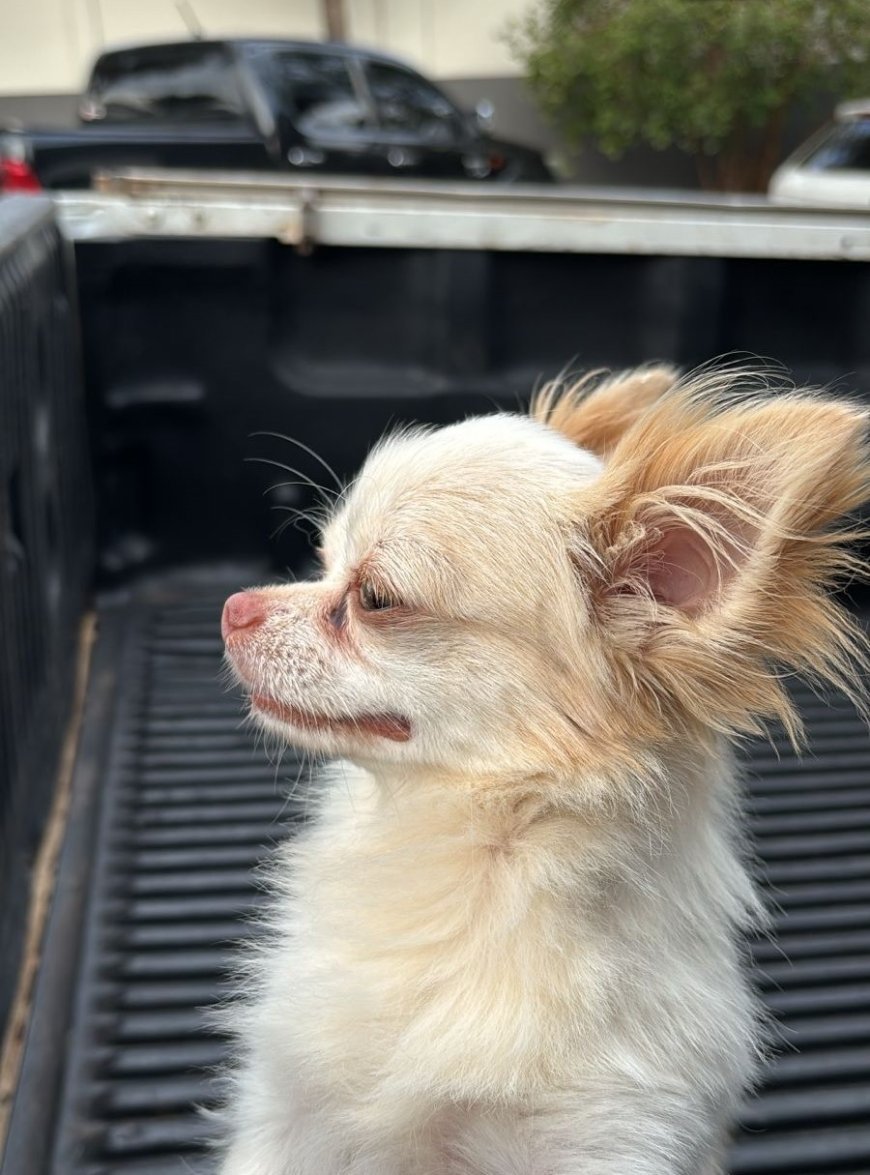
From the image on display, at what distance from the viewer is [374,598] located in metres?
1.76

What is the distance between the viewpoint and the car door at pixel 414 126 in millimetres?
10266

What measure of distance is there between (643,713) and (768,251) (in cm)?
191

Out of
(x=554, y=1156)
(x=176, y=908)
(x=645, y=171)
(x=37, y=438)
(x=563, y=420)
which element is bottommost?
(x=645, y=171)

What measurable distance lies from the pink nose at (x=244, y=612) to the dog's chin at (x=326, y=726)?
11 centimetres

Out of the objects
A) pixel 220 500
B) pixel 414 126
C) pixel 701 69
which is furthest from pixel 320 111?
pixel 220 500

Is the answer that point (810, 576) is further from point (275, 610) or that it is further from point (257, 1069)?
point (257, 1069)

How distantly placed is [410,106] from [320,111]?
104 cm

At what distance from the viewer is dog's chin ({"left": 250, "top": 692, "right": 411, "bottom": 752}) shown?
5.77ft

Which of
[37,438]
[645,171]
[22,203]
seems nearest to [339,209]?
[22,203]

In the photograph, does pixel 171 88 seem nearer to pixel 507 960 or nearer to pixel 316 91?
pixel 316 91

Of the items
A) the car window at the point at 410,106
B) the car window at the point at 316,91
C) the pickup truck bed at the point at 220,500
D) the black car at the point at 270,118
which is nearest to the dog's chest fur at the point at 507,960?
the pickup truck bed at the point at 220,500

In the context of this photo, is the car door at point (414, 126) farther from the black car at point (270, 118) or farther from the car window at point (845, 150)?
the car window at point (845, 150)

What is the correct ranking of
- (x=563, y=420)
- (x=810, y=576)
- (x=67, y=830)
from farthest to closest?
(x=67, y=830) → (x=563, y=420) → (x=810, y=576)

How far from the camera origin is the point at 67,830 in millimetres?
2637
